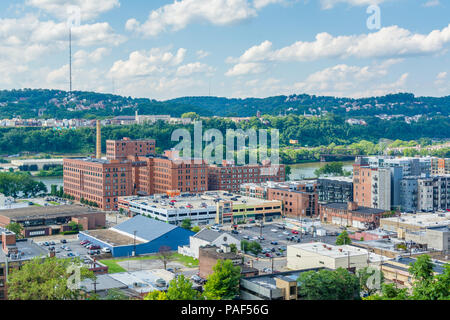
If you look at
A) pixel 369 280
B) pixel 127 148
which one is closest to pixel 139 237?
pixel 369 280

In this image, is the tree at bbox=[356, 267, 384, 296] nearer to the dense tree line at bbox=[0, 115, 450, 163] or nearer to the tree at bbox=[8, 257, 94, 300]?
the tree at bbox=[8, 257, 94, 300]

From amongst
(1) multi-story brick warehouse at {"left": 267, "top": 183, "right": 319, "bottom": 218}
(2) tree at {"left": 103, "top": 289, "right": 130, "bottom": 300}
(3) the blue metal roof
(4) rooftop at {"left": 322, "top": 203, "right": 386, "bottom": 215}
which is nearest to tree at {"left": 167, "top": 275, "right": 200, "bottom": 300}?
(2) tree at {"left": 103, "top": 289, "right": 130, "bottom": 300}

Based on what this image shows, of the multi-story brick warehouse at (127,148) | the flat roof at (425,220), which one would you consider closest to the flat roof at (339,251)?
the flat roof at (425,220)

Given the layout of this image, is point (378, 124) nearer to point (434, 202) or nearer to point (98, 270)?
point (434, 202)

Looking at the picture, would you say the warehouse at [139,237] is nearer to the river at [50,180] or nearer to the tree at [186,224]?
the tree at [186,224]

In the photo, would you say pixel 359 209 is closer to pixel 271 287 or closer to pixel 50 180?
pixel 271 287

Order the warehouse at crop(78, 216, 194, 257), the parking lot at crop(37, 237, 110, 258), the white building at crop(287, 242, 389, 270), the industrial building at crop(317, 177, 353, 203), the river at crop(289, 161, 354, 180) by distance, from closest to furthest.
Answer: the white building at crop(287, 242, 389, 270)
the parking lot at crop(37, 237, 110, 258)
the warehouse at crop(78, 216, 194, 257)
the industrial building at crop(317, 177, 353, 203)
the river at crop(289, 161, 354, 180)
